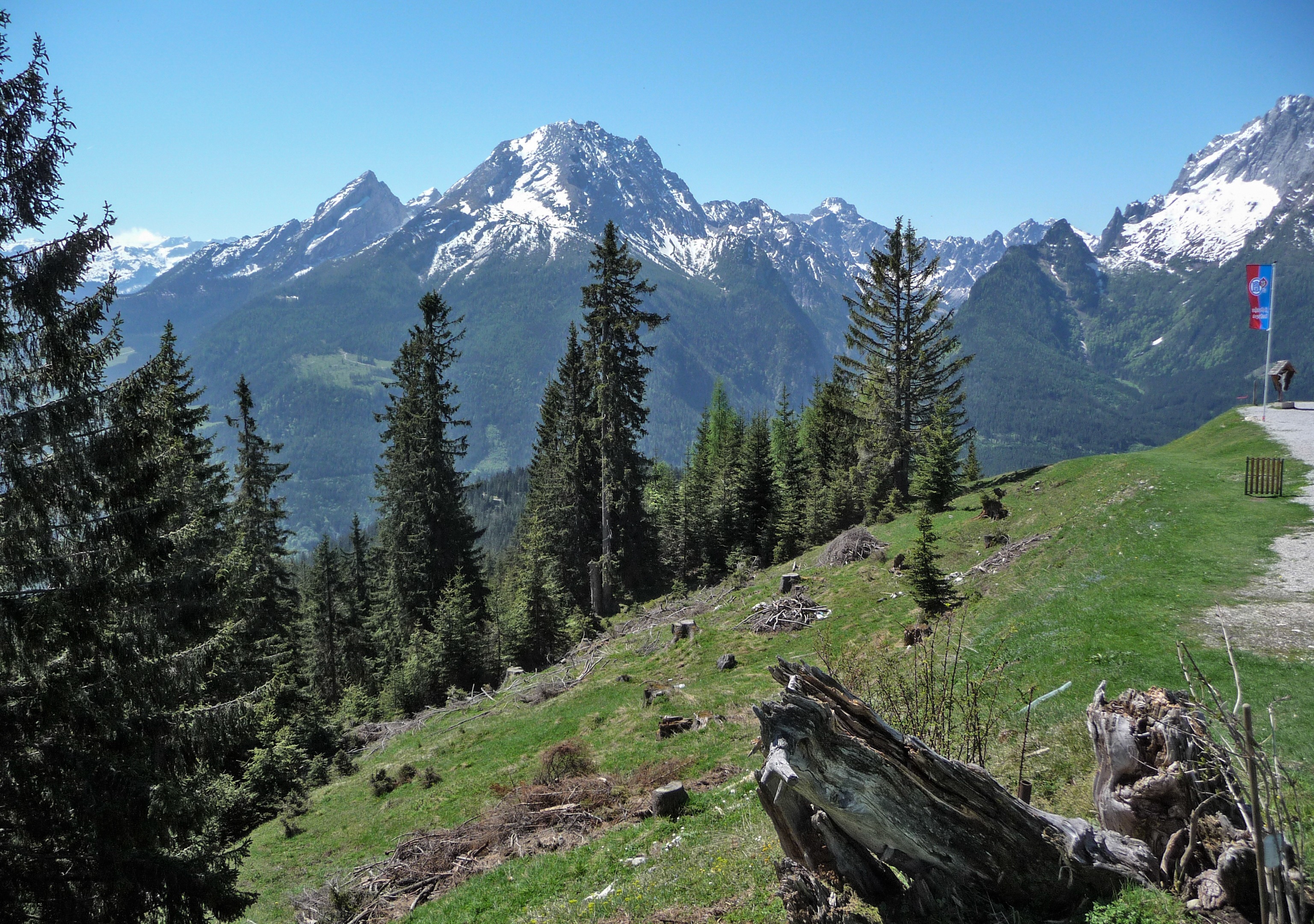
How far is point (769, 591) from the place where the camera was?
28.9m

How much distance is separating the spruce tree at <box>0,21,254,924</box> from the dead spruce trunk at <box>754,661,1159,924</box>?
32.9ft

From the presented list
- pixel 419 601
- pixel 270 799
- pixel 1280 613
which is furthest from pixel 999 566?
pixel 419 601

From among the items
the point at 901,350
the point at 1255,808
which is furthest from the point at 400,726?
the point at 901,350

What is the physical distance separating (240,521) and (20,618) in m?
25.3

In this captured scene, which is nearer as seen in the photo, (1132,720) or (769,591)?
(1132,720)

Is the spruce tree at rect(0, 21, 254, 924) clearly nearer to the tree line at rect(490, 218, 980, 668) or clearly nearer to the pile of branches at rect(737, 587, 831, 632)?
the pile of branches at rect(737, 587, 831, 632)

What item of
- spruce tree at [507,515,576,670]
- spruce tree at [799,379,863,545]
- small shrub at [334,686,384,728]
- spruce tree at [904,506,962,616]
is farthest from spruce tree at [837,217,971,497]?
small shrub at [334,686,384,728]

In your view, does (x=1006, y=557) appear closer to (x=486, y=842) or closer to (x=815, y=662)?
(x=815, y=662)

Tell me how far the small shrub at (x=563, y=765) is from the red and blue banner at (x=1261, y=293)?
111 ft

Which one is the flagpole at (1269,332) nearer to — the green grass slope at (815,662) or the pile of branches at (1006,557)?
the green grass slope at (815,662)

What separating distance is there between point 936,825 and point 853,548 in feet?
75.9

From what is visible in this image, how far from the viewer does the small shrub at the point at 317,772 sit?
22.5 meters

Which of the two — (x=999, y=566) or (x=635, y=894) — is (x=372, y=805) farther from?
(x=999, y=566)

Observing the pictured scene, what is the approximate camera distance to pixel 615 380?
3638cm
